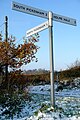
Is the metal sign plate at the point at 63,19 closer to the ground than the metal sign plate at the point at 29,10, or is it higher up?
closer to the ground

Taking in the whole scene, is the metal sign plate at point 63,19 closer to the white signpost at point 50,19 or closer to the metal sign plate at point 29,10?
the white signpost at point 50,19

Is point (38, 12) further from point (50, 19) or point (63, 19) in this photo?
point (63, 19)

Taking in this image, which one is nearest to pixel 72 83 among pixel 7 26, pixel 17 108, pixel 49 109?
pixel 7 26

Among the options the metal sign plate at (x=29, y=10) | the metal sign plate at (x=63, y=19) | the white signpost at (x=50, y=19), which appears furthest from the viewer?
the metal sign plate at (x=63, y=19)

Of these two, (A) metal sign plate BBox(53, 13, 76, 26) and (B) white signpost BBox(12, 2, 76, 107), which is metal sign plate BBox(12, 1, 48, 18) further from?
(A) metal sign plate BBox(53, 13, 76, 26)

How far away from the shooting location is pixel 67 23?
9.83 meters

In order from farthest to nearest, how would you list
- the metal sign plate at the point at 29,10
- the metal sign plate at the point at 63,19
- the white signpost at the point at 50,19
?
the metal sign plate at the point at 63,19, the white signpost at the point at 50,19, the metal sign plate at the point at 29,10

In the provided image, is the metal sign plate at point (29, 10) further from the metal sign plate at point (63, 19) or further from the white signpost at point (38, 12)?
the metal sign plate at point (63, 19)

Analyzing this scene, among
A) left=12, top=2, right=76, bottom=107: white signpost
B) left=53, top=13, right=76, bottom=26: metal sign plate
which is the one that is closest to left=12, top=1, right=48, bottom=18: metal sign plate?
left=12, top=2, right=76, bottom=107: white signpost

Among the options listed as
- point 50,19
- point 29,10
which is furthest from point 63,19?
point 29,10

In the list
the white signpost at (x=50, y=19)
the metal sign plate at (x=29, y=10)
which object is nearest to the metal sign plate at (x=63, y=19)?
the white signpost at (x=50, y=19)

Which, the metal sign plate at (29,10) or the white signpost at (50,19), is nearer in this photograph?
the metal sign plate at (29,10)

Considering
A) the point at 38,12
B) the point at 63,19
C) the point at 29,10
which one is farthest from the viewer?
the point at 63,19

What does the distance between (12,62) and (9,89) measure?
6.58ft
